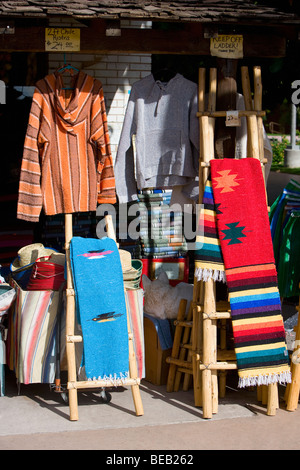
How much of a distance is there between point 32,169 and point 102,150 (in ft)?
2.00

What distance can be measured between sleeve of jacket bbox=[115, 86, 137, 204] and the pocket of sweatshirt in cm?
12

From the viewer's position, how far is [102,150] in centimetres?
591

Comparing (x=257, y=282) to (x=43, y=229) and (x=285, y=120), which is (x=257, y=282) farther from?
A: (x=285, y=120)

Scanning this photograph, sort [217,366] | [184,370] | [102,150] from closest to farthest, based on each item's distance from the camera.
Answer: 1. [217,366]
2. [184,370]
3. [102,150]

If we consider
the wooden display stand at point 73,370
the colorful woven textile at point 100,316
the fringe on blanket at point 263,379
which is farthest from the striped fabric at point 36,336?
the fringe on blanket at point 263,379

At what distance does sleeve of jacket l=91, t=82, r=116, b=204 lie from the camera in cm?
588

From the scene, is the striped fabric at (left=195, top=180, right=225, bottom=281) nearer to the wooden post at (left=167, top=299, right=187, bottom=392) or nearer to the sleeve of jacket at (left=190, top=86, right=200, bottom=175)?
the wooden post at (left=167, top=299, right=187, bottom=392)

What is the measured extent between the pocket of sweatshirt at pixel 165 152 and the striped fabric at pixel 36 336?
1.38 meters

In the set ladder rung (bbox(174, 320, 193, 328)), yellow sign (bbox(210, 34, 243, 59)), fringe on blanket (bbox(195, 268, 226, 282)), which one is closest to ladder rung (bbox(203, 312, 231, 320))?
fringe on blanket (bbox(195, 268, 226, 282))

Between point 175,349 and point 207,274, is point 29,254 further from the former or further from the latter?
point 207,274

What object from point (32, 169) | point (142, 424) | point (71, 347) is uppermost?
point (32, 169)

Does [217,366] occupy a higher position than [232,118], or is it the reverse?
[232,118]

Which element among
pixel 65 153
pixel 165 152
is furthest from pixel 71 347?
pixel 165 152

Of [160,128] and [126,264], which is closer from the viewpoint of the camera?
[126,264]
